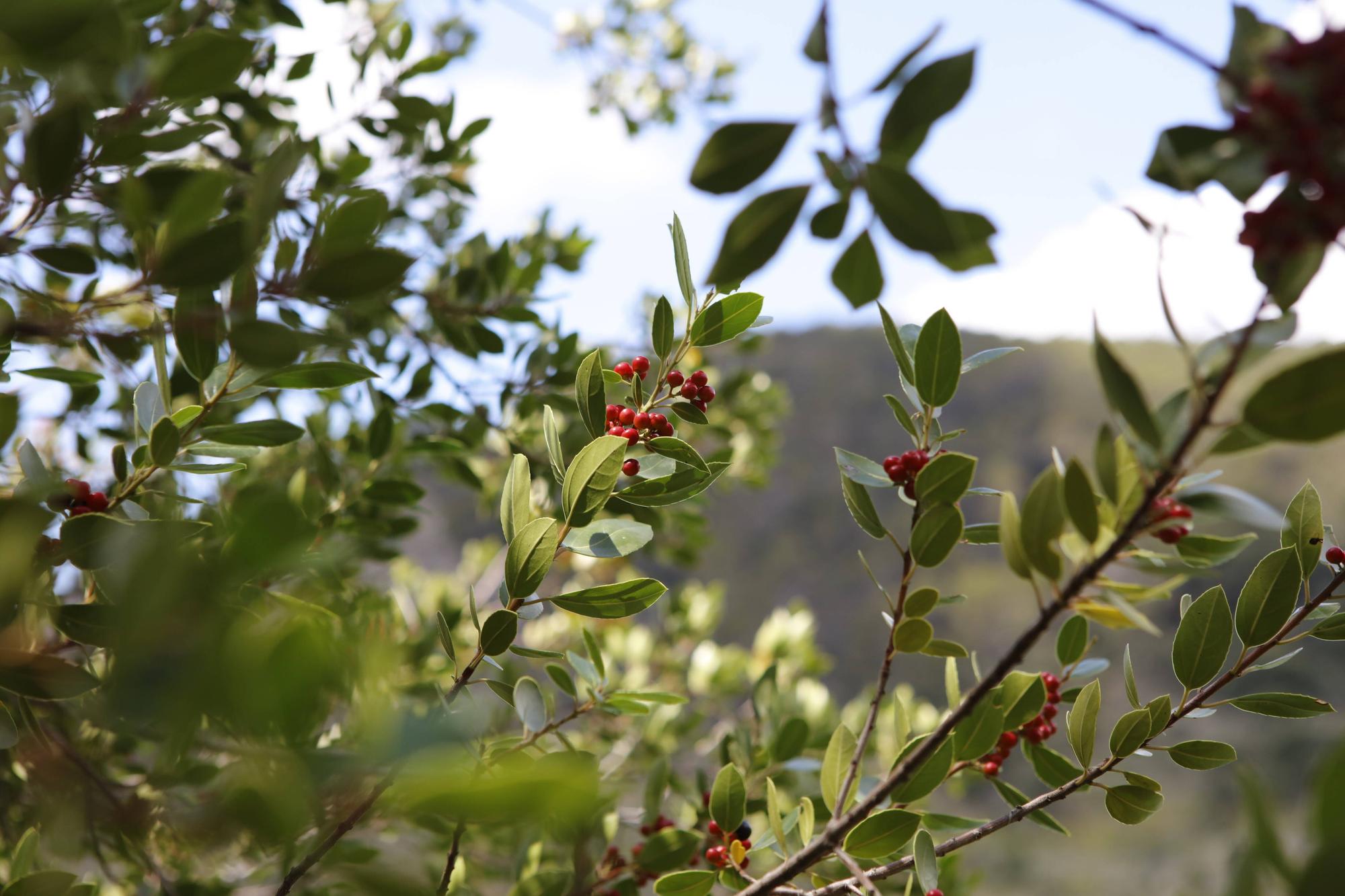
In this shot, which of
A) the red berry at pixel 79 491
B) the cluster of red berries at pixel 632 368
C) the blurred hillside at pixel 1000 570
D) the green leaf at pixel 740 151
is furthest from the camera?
the blurred hillside at pixel 1000 570

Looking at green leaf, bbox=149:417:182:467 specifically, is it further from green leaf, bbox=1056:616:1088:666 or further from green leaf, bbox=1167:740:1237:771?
green leaf, bbox=1167:740:1237:771

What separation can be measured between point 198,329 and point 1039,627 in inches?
27.3

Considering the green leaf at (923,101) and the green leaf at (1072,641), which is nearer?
the green leaf at (923,101)

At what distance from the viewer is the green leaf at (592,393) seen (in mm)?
824

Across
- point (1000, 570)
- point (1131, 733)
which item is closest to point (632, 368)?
point (1131, 733)

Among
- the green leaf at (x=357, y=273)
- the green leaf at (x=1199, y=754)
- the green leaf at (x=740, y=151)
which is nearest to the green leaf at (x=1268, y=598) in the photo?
the green leaf at (x=1199, y=754)

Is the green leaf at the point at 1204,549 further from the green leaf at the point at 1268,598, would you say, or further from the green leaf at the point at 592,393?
the green leaf at the point at 592,393

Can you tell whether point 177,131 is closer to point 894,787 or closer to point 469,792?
point 469,792

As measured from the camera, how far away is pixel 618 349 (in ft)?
7.42

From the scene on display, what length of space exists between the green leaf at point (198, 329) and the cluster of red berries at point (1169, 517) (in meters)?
0.69

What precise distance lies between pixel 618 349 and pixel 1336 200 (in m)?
1.88

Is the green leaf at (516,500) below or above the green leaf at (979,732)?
above

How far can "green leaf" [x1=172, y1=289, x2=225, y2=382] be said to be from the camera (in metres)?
0.66

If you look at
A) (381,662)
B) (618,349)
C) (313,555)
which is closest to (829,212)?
(381,662)
